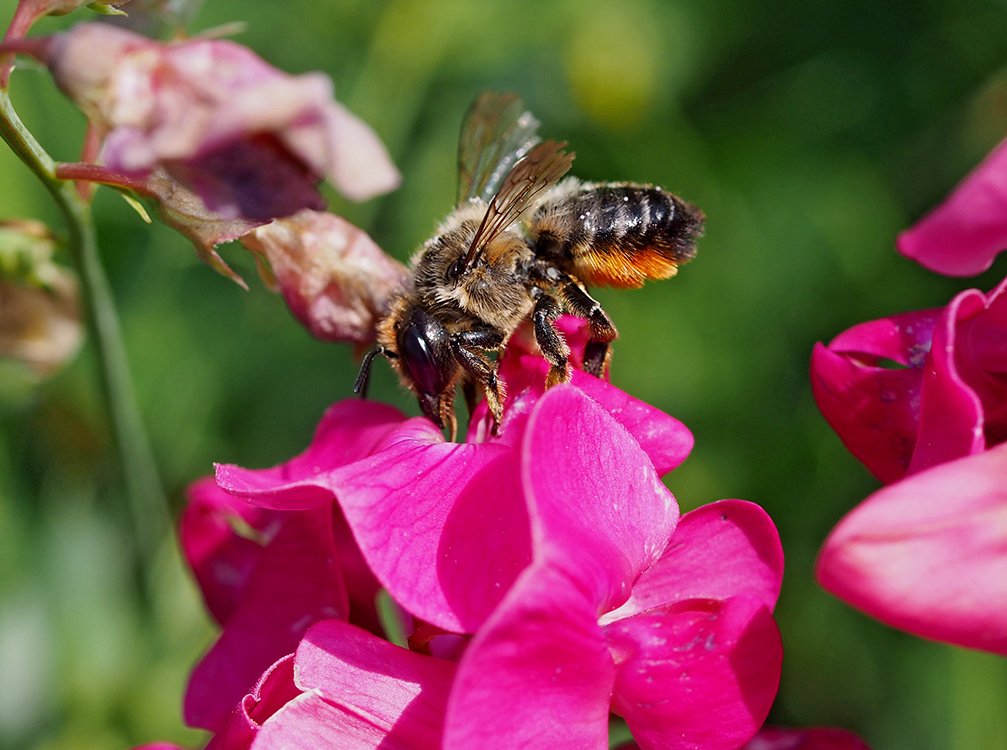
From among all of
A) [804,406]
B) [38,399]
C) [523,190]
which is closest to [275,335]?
[38,399]

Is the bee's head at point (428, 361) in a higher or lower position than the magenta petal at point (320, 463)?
higher

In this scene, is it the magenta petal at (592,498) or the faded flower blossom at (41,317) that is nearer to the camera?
the magenta petal at (592,498)

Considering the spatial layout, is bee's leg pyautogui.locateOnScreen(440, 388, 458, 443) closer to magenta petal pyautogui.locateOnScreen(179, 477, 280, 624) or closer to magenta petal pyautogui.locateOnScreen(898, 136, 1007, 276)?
magenta petal pyautogui.locateOnScreen(179, 477, 280, 624)

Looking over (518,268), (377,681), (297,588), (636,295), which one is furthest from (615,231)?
(636,295)

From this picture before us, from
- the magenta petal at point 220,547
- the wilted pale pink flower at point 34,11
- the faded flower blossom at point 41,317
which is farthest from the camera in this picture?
the faded flower blossom at point 41,317

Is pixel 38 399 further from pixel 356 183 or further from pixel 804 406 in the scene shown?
pixel 356 183

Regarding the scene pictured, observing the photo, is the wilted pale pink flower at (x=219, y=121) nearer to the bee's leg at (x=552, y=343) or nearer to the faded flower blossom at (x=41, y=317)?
the bee's leg at (x=552, y=343)

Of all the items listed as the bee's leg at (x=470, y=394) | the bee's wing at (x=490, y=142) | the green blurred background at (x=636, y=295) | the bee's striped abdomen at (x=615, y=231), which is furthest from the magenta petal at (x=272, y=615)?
the green blurred background at (x=636, y=295)
